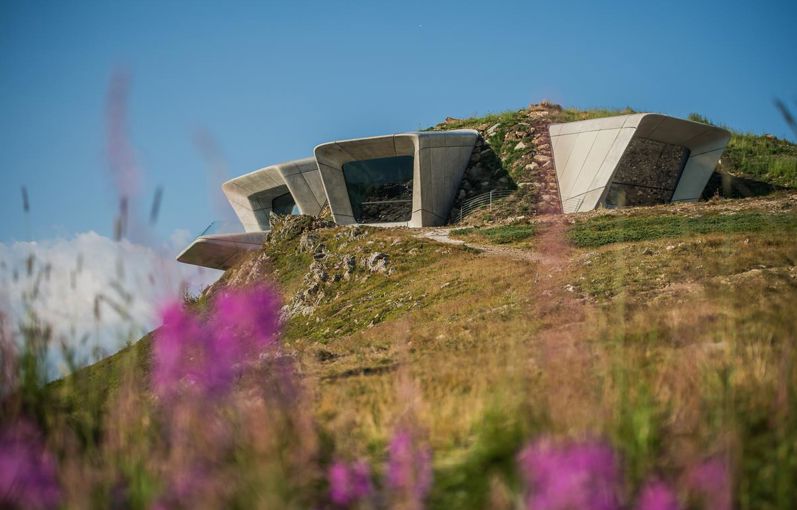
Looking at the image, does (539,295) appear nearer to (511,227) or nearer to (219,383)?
(219,383)

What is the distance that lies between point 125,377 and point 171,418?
35 cm

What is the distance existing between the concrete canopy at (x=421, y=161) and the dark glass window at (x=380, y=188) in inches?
19.9

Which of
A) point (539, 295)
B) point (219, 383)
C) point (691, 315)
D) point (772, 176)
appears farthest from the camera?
point (772, 176)

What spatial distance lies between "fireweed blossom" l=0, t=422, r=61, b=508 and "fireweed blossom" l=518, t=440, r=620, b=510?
2.12 m

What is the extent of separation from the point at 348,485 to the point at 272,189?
4605cm

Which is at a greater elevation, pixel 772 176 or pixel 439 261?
pixel 772 176

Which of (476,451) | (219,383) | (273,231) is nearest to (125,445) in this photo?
(219,383)

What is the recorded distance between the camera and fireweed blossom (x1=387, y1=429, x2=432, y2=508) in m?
2.81

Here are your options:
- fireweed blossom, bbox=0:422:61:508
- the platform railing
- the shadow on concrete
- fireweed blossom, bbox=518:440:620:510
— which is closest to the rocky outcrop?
the platform railing

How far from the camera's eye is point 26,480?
9.50ft

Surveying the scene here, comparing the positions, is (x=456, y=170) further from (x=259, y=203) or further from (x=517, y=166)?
(x=259, y=203)

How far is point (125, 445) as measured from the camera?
11.6 ft

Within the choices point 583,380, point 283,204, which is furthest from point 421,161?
Result: point 583,380

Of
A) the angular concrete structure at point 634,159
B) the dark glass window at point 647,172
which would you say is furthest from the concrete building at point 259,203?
the dark glass window at point 647,172
